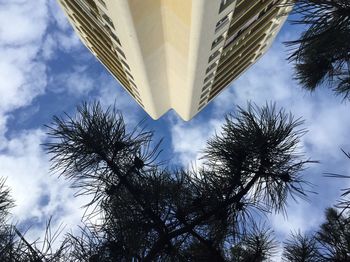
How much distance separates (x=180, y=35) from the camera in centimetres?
1781

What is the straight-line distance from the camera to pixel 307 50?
15.8 ft

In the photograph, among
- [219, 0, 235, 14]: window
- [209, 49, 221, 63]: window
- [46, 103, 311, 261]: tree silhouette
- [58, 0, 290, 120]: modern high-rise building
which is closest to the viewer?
[46, 103, 311, 261]: tree silhouette

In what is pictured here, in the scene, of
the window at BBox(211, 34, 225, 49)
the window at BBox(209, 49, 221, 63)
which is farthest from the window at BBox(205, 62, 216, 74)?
the window at BBox(211, 34, 225, 49)

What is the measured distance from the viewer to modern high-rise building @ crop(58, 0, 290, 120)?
1479 centimetres

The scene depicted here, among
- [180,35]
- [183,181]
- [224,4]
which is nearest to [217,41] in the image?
[180,35]

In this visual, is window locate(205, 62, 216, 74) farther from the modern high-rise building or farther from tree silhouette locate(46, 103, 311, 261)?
tree silhouette locate(46, 103, 311, 261)

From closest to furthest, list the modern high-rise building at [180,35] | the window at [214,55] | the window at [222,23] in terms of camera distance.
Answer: the modern high-rise building at [180,35] < the window at [222,23] < the window at [214,55]

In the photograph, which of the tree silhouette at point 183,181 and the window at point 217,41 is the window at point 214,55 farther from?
the tree silhouette at point 183,181

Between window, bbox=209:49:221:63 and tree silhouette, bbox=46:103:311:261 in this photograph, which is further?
window, bbox=209:49:221:63

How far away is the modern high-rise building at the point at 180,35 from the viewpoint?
48.5 feet

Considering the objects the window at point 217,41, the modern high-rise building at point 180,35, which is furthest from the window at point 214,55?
the window at point 217,41

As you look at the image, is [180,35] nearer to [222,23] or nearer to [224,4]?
[222,23]

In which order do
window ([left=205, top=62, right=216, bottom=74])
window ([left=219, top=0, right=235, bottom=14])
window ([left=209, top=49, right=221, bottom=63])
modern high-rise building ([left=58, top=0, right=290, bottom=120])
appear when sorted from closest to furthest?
window ([left=219, top=0, right=235, bottom=14]), modern high-rise building ([left=58, top=0, right=290, bottom=120]), window ([left=209, top=49, right=221, bottom=63]), window ([left=205, top=62, right=216, bottom=74])

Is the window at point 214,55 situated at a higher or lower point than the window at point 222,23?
higher
